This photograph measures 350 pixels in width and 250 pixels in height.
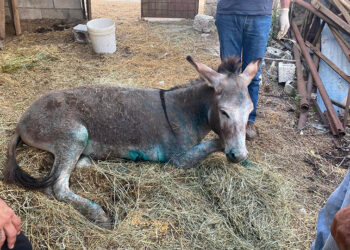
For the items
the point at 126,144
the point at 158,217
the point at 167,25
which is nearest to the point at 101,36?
the point at 167,25

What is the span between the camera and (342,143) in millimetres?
4609

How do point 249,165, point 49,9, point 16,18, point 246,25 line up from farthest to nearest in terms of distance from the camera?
point 49,9
point 16,18
point 246,25
point 249,165

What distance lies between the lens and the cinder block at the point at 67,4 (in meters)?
8.46

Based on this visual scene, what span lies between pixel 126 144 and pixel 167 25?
695 cm

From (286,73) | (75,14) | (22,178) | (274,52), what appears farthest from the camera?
(75,14)

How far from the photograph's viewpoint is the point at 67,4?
28.0 ft

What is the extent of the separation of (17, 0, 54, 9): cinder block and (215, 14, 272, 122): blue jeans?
249 inches

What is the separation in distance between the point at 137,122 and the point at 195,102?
0.68 meters

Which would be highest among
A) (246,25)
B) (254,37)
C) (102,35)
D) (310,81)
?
(246,25)

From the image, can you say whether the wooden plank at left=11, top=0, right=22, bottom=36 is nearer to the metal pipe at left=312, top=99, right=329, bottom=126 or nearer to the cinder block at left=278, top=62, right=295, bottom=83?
the cinder block at left=278, top=62, right=295, bottom=83

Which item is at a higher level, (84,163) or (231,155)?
(231,155)

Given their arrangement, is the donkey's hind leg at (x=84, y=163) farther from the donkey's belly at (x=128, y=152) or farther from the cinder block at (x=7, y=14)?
the cinder block at (x=7, y=14)

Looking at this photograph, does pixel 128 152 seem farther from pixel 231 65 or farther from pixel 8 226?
pixel 8 226

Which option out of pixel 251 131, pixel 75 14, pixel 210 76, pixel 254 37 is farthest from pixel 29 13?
pixel 210 76
